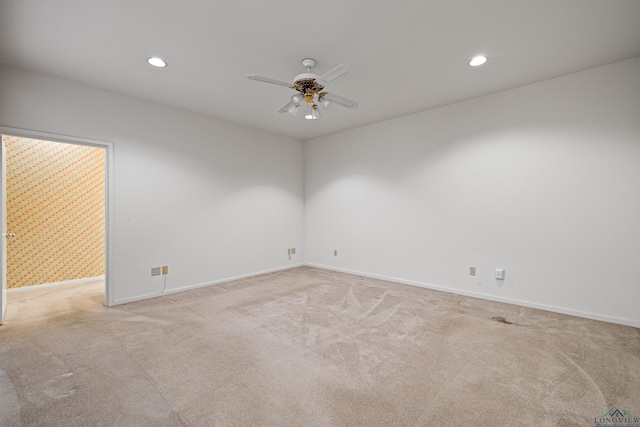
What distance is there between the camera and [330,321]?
116 inches

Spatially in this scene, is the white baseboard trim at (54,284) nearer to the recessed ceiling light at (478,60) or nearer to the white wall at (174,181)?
the white wall at (174,181)

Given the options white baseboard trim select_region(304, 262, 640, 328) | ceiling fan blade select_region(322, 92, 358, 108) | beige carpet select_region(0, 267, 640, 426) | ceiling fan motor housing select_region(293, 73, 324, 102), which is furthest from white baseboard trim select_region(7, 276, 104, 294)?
ceiling fan blade select_region(322, 92, 358, 108)

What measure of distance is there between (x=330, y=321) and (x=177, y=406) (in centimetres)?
163

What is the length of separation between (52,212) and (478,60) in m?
6.46

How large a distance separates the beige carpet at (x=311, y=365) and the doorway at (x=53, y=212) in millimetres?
1109

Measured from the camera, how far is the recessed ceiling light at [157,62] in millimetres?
2724

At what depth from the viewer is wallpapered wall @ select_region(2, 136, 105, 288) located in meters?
4.10

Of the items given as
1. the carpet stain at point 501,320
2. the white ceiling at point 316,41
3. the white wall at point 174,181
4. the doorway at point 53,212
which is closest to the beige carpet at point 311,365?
the carpet stain at point 501,320

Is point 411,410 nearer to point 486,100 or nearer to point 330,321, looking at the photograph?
point 330,321

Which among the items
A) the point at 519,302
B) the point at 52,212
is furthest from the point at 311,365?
the point at 52,212

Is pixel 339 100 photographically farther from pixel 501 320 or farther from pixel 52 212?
pixel 52 212

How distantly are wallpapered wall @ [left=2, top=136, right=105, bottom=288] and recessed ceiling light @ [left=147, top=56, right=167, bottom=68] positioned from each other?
3.07 m

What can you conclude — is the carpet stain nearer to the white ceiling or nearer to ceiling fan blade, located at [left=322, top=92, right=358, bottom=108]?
the white ceiling

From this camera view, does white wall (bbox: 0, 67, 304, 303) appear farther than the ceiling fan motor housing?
Yes
